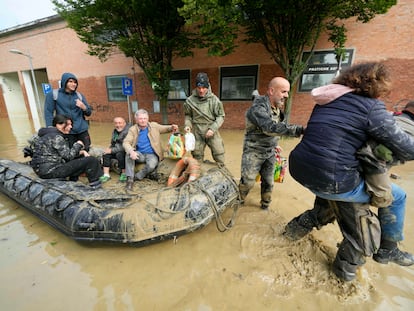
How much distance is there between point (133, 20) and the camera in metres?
6.78

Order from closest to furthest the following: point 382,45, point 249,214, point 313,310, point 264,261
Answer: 1. point 313,310
2. point 264,261
3. point 249,214
4. point 382,45

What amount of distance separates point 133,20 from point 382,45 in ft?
27.5

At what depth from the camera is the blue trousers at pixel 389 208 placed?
5.06 ft

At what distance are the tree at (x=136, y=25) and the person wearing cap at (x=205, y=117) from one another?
177 inches

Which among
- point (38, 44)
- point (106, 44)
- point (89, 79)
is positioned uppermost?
point (38, 44)

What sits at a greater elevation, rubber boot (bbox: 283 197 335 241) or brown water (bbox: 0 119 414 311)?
rubber boot (bbox: 283 197 335 241)

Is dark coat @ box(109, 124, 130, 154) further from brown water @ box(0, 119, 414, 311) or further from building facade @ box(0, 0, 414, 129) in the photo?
building facade @ box(0, 0, 414, 129)

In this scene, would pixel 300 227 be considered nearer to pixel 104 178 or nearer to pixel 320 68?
pixel 104 178

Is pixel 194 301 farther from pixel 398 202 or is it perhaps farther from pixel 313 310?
pixel 398 202

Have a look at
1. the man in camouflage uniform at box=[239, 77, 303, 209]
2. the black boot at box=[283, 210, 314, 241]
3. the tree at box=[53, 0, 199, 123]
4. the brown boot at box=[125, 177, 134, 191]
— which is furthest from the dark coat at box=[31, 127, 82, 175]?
the tree at box=[53, 0, 199, 123]

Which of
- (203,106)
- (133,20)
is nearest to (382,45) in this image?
(203,106)

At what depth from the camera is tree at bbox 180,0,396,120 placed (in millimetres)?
5125

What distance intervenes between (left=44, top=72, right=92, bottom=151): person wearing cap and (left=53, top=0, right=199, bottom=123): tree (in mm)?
3823

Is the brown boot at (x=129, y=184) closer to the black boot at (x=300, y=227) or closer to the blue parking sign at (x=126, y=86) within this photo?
the black boot at (x=300, y=227)
